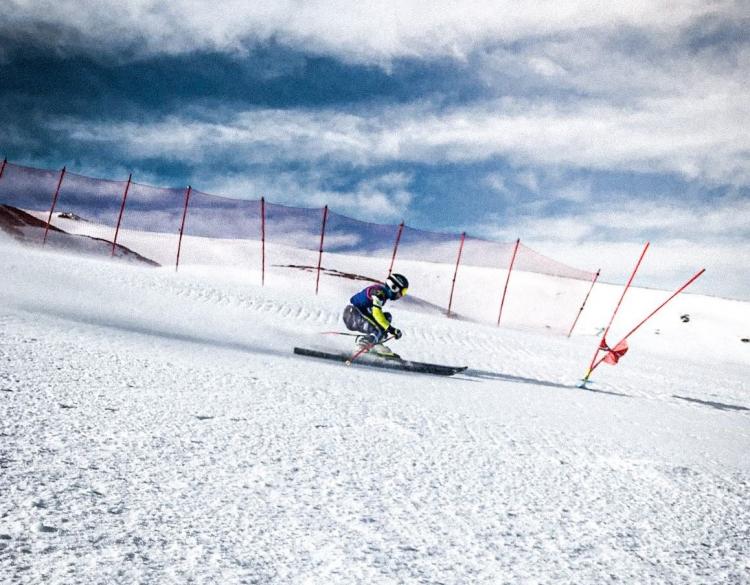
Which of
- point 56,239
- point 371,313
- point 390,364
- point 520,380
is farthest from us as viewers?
point 56,239

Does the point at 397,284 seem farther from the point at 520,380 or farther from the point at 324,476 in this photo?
the point at 324,476

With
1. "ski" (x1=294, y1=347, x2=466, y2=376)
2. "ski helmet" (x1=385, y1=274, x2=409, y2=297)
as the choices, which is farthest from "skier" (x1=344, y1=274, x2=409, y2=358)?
"ski" (x1=294, y1=347, x2=466, y2=376)

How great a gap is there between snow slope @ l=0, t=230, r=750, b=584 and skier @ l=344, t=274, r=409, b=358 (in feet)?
5.86

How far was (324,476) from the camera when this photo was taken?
2.48 m

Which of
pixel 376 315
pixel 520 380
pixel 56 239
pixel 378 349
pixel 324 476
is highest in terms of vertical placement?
pixel 56 239

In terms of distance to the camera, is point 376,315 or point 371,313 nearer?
point 376,315

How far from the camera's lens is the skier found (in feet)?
26.0

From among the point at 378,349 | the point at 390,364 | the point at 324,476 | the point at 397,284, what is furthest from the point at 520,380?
the point at 324,476

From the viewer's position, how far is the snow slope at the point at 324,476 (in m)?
1.73

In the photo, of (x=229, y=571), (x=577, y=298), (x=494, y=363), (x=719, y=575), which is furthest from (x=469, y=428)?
(x=577, y=298)

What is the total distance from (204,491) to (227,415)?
1.19 meters

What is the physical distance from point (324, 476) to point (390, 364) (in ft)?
16.9

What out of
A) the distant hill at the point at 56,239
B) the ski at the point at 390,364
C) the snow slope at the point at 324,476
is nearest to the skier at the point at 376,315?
the ski at the point at 390,364

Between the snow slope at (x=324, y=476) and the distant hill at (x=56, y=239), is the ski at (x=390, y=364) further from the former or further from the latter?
the distant hill at (x=56, y=239)
